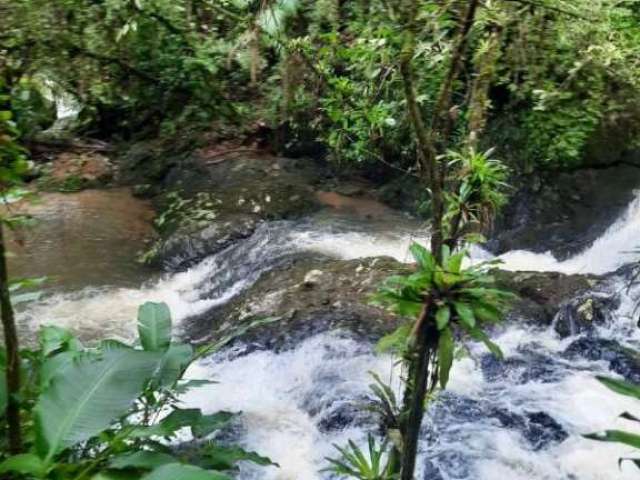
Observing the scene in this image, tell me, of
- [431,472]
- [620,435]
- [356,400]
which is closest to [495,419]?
[431,472]

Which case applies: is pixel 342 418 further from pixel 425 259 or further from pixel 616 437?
pixel 616 437

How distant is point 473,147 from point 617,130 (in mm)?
5024

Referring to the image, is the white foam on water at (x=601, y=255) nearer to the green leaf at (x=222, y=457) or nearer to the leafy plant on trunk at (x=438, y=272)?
the leafy plant on trunk at (x=438, y=272)

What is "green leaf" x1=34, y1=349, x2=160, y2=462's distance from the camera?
1836mm

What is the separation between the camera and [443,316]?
210cm

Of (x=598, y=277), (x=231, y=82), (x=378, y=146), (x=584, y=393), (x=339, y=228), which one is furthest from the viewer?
(x=231, y=82)

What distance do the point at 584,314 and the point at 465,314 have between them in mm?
3418

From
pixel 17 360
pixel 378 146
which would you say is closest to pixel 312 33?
pixel 378 146

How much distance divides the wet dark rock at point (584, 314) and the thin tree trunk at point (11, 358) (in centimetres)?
416

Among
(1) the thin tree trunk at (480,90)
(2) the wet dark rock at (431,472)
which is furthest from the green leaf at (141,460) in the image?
(2) the wet dark rock at (431,472)

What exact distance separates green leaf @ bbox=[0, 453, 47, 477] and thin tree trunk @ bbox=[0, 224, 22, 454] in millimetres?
184

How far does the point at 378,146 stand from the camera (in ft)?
22.2

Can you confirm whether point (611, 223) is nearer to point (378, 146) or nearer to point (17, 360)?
point (378, 146)

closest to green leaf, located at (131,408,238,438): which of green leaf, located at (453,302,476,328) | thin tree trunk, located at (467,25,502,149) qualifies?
green leaf, located at (453,302,476,328)
